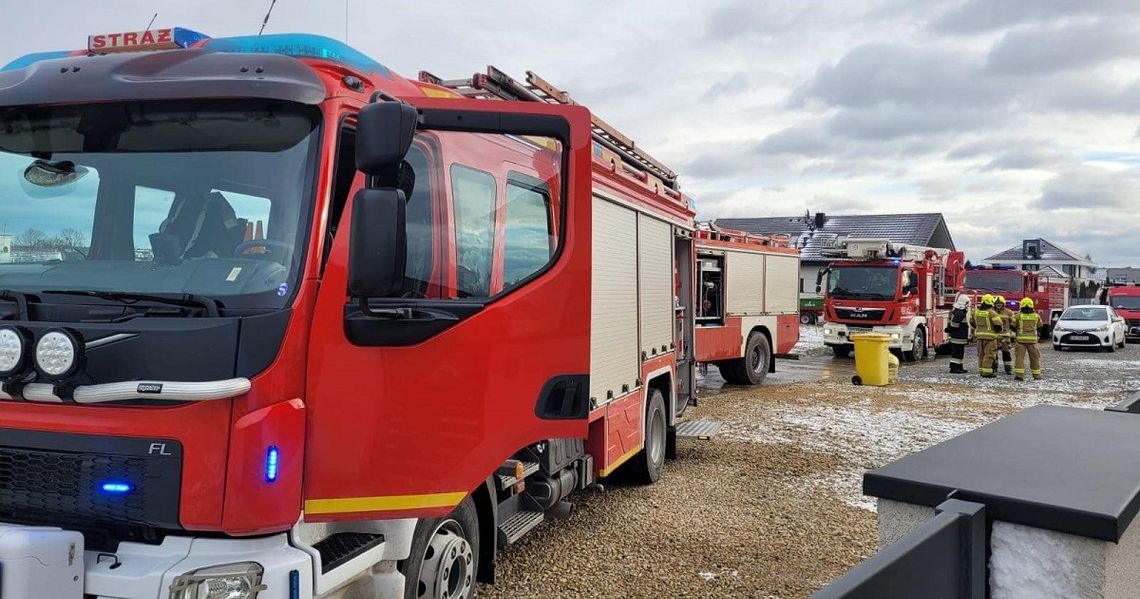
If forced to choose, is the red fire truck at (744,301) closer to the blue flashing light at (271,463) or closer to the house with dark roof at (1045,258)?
the blue flashing light at (271,463)

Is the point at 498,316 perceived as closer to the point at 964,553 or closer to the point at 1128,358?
the point at 964,553

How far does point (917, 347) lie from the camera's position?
701 inches

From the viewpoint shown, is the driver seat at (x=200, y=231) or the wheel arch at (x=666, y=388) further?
the wheel arch at (x=666, y=388)

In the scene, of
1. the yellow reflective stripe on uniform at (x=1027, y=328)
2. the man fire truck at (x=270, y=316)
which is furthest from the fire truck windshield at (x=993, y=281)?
the man fire truck at (x=270, y=316)

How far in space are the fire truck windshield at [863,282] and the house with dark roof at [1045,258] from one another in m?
52.2

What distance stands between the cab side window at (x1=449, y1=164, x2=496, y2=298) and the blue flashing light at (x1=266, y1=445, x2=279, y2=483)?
95 centimetres

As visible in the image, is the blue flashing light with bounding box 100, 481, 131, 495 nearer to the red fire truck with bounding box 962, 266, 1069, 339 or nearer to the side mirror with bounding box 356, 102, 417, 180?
the side mirror with bounding box 356, 102, 417, 180

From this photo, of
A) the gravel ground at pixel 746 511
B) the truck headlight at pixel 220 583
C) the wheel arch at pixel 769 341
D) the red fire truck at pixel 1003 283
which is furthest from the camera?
the red fire truck at pixel 1003 283

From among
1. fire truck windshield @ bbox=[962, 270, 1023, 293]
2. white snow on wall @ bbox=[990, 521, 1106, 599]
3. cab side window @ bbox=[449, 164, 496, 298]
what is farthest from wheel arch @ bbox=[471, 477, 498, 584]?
fire truck windshield @ bbox=[962, 270, 1023, 293]

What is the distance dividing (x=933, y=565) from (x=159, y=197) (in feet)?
8.78

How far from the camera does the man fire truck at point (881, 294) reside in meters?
16.9

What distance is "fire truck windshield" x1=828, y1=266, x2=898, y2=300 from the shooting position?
16.9m

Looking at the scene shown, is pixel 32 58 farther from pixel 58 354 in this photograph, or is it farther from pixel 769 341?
pixel 769 341

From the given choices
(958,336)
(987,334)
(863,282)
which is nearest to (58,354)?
(987,334)
